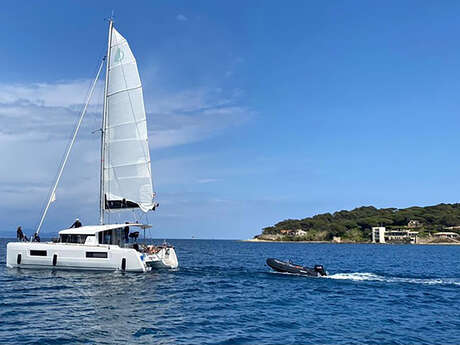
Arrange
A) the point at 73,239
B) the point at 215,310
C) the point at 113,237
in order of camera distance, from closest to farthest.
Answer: the point at 215,310 → the point at 73,239 → the point at 113,237

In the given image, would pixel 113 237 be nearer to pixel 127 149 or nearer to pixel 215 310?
pixel 127 149

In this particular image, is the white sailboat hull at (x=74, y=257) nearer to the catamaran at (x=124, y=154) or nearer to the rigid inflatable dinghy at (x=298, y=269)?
the catamaran at (x=124, y=154)

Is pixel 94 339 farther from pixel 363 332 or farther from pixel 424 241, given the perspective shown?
pixel 424 241

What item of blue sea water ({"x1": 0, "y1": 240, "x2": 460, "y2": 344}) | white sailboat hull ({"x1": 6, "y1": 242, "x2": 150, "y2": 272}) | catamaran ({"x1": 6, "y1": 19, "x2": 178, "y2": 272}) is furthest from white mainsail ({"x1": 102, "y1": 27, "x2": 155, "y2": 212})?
blue sea water ({"x1": 0, "y1": 240, "x2": 460, "y2": 344})

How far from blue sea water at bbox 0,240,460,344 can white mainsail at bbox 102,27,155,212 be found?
24.5 ft

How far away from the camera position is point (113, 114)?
39.9 m

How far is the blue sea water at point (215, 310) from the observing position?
1734cm

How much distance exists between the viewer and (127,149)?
39.5 m

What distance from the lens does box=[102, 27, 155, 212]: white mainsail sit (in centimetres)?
3947

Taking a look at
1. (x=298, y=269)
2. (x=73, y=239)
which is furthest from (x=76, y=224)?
(x=298, y=269)

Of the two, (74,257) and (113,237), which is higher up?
(113,237)

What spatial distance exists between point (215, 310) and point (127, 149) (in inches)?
823

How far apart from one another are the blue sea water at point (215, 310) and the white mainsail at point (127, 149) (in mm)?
7470

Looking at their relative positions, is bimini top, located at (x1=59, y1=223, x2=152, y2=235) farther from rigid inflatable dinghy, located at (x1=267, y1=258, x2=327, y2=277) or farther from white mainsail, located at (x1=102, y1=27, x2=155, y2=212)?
rigid inflatable dinghy, located at (x1=267, y1=258, x2=327, y2=277)
